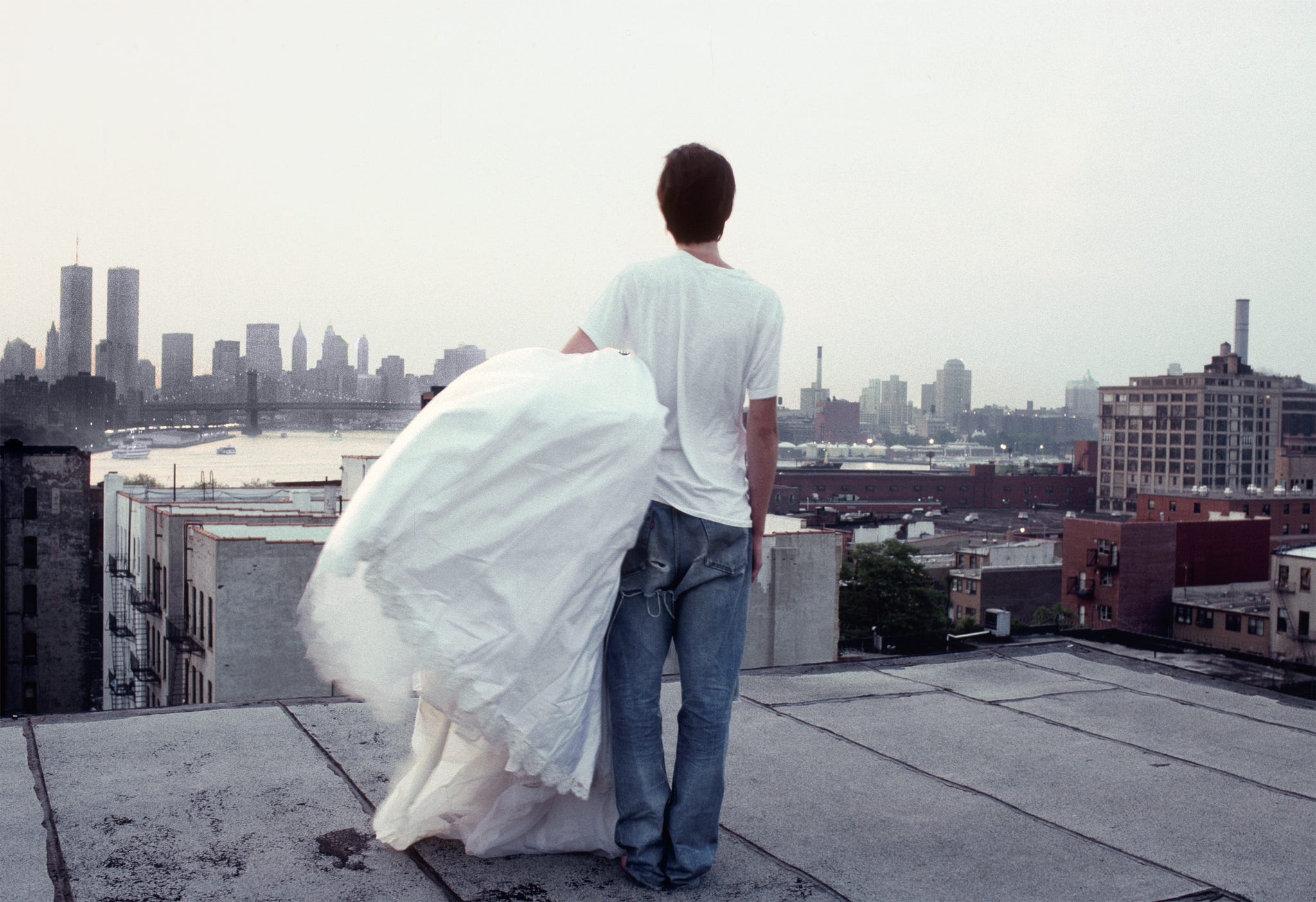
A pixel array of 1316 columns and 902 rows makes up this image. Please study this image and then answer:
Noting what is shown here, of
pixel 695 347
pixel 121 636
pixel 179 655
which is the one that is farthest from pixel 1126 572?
pixel 695 347

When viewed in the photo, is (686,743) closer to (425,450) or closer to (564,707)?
(564,707)

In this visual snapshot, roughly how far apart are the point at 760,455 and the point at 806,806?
3.14ft

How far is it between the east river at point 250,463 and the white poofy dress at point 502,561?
30206 millimetres

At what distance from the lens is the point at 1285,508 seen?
51.8m

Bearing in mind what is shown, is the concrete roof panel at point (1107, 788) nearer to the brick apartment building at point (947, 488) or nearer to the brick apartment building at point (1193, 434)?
the brick apartment building at point (947, 488)

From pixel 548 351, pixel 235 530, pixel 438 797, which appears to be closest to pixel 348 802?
pixel 438 797

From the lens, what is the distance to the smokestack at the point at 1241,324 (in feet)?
328

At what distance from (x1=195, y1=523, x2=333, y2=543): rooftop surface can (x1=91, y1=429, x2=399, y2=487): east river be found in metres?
13.5

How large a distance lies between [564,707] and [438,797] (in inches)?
13.8

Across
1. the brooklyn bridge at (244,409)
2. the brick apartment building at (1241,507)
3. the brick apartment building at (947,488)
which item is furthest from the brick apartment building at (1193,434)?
the brooklyn bridge at (244,409)

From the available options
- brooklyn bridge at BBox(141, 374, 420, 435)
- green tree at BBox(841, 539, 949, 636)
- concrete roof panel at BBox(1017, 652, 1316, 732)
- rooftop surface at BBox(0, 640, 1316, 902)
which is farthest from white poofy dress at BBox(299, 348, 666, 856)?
green tree at BBox(841, 539, 949, 636)

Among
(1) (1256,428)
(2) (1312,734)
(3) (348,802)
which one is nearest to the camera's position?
(3) (348,802)

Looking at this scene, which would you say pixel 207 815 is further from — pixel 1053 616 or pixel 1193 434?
pixel 1193 434

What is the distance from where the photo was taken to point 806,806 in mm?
2461
